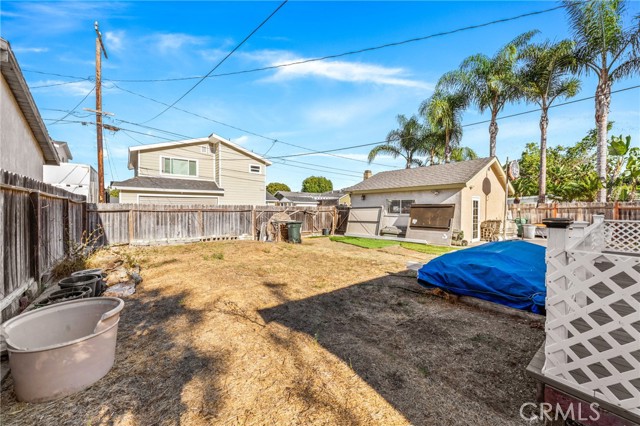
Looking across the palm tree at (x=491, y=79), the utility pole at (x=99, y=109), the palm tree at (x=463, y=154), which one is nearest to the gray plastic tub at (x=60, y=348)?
the utility pole at (x=99, y=109)

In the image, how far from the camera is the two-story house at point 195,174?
15.3 meters

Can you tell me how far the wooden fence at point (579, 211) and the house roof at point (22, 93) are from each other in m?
16.4

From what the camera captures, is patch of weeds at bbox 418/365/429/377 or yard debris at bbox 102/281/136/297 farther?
yard debris at bbox 102/281/136/297

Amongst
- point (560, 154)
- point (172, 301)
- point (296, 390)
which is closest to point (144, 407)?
point (296, 390)

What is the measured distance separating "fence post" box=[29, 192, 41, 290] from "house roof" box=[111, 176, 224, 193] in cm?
1142

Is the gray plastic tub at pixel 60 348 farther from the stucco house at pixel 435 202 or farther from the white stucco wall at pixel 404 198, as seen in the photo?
the white stucco wall at pixel 404 198

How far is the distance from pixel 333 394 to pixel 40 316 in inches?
116

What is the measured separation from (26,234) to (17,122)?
376 centimetres

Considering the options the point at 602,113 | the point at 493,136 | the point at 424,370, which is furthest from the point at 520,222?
the point at 424,370

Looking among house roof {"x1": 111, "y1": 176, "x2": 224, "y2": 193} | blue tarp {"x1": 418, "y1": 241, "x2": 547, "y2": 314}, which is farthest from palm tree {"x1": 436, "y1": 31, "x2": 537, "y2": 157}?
house roof {"x1": 111, "y1": 176, "x2": 224, "y2": 193}

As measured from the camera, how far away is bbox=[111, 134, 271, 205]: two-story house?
15.3m

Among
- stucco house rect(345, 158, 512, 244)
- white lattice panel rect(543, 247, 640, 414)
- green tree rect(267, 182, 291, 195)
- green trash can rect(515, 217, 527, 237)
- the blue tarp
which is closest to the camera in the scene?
white lattice panel rect(543, 247, 640, 414)

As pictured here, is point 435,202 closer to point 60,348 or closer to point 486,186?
point 486,186

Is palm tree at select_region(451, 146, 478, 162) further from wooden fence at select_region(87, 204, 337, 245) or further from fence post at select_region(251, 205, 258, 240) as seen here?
fence post at select_region(251, 205, 258, 240)
